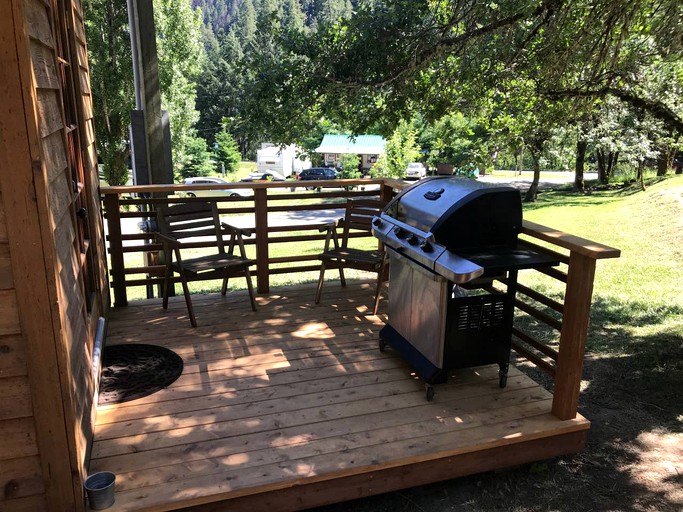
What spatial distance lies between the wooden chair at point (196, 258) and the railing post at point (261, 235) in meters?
0.15

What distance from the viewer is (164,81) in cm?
1645

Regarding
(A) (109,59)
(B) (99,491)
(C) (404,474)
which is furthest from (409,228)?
(A) (109,59)

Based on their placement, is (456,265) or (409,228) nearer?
(456,265)

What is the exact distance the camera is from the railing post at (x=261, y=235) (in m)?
4.61

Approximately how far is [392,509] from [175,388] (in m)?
1.45

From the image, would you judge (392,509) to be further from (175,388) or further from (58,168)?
(58,168)

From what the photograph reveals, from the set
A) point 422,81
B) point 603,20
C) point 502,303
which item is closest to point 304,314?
point 502,303

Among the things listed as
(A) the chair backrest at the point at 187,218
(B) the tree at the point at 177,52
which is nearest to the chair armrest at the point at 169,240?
(A) the chair backrest at the point at 187,218

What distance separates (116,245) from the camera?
441 centimetres

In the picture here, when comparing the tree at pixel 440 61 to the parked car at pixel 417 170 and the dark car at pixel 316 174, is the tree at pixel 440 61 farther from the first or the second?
the dark car at pixel 316 174

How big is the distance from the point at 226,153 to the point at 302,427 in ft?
130

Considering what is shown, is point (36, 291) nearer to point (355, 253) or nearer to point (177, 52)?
point (355, 253)

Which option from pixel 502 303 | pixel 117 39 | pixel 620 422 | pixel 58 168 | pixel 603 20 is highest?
pixel 117 39

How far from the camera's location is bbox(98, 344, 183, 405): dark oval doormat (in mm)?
3131
